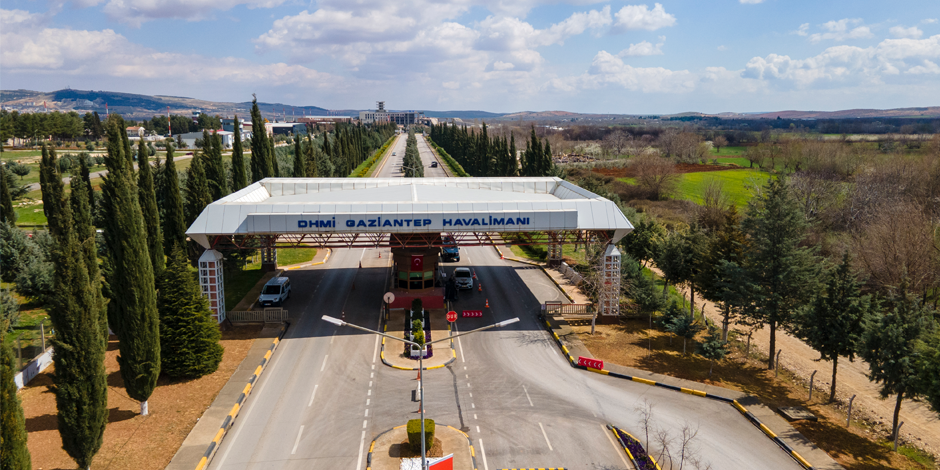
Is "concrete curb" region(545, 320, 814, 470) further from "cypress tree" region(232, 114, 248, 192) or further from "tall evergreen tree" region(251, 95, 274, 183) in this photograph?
"tall evergreen tree" region(251, 95, 274, 183)

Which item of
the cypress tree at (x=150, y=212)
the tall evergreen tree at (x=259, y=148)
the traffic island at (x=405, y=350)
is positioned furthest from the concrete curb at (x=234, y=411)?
the tall evergreen tree at (x=259, y=148)

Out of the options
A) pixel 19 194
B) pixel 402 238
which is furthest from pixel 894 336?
pixel 19 194

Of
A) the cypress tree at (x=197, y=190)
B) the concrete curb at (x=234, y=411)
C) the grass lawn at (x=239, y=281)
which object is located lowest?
the concrete curb at (x=234, y=411)

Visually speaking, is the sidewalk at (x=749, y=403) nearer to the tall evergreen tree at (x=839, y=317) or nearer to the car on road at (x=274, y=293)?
the tall evergreen tree at (x=839, y=317)

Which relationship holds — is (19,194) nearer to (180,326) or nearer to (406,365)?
(180,326)

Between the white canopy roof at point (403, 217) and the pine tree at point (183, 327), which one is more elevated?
the white canopy roof at point (403, 217)

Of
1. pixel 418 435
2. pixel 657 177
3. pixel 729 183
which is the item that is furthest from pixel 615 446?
pixel 729 183
